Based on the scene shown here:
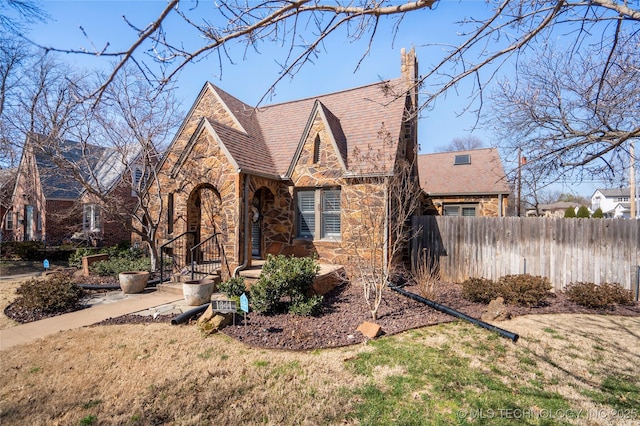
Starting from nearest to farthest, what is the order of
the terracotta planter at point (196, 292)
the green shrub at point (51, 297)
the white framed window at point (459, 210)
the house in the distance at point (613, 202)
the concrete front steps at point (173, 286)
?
the green shrub at point (51, 297)
the terracotta planter at point (196, 292)
the concrete front steps at point (173, 286)
the white framed window at point (459, 210)
the house in the distance at point (613, 202)

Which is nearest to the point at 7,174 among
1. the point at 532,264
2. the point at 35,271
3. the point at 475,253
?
the point at 35,271

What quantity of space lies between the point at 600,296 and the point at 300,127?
429 inches

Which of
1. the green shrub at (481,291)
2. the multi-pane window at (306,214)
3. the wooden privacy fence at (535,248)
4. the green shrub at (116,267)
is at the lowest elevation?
the green shrub at (481,291)

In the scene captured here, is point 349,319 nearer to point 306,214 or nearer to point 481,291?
point 481,291

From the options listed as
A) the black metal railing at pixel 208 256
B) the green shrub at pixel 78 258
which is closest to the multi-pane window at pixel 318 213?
the black metal railing at pixel 208 256

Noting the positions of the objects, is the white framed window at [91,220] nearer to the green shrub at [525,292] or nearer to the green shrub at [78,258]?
the green shrub at [78,258]

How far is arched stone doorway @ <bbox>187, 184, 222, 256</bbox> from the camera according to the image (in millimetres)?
11055

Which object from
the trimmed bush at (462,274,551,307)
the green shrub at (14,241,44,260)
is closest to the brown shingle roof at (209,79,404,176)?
the trimmed bush at (462,274,551,307)

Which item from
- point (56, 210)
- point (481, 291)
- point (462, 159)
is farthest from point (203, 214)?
point (56, 210)

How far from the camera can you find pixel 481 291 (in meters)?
8.02

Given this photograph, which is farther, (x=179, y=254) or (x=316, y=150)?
(x=179, y=254)

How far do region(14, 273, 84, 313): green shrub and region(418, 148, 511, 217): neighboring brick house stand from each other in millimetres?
15179

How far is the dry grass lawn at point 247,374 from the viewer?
137 inches

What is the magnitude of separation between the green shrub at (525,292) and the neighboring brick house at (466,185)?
7619 mm
